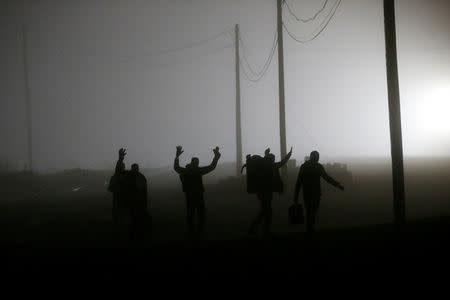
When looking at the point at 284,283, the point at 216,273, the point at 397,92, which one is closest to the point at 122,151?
the point at 216,273

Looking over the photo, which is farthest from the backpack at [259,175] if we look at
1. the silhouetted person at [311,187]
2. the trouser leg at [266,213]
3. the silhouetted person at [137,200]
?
the silhouetted person at [137,200]

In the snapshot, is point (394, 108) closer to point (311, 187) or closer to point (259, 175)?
point (311, 187)

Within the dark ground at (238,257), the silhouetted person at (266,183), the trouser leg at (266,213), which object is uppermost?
the silhouetted person at (266,183)

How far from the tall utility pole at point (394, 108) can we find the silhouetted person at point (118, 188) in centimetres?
623

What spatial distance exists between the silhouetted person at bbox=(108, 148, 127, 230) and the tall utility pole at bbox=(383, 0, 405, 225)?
623 centimetres

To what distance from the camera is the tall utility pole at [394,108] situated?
32.1 feet

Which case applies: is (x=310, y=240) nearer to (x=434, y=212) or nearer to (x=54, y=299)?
(x=54, y=299)

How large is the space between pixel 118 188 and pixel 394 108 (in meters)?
7.04

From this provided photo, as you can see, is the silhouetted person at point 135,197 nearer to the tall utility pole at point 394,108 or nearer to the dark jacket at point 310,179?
the dark jacket at point 310,179

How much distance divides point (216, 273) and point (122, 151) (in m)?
4.81

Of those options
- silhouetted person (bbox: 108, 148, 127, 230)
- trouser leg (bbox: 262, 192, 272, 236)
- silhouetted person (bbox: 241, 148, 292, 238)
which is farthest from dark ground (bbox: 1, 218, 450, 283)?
silhouetted person (bbox: 108, 148, 127, 230)

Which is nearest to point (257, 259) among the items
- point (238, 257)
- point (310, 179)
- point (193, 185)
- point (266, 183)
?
point (238, 257)

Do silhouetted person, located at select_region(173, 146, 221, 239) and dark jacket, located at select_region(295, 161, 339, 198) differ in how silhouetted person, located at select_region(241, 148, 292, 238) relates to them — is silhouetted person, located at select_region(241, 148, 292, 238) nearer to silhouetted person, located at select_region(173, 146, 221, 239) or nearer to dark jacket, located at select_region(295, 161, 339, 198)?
dark jacket, located at select_region(295, 161, 339, 198)

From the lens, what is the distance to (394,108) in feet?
32.8
